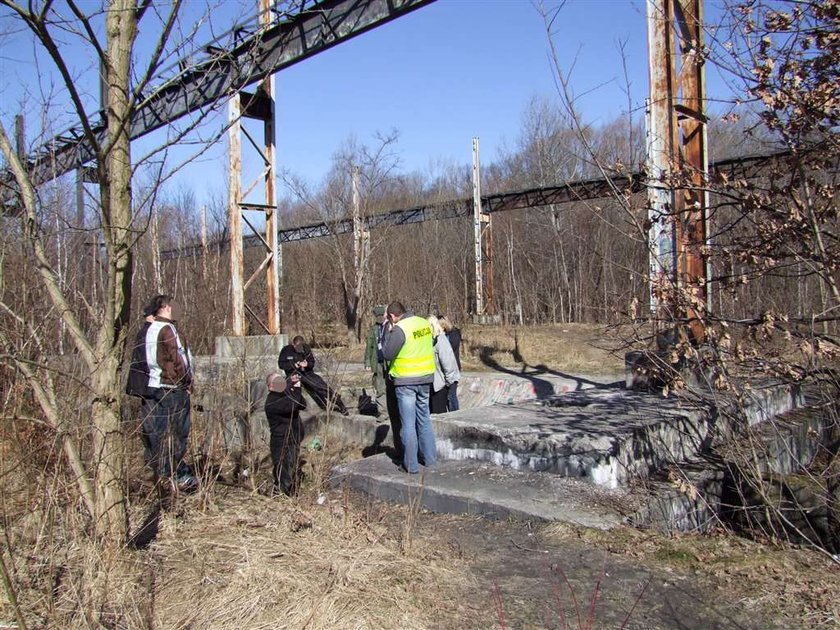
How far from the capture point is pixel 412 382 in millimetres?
6066

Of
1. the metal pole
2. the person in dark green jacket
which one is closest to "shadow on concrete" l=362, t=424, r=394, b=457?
the person in dark green jacket

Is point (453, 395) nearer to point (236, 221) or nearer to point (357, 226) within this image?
point (236, 221)

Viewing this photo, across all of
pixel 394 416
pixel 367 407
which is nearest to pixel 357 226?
pixel 367 407

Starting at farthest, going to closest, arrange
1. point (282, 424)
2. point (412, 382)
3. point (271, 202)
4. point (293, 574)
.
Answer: point (271, 202)
point (282, 424)
point (412, 382)
point (293, 574)

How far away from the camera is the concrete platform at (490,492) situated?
15.2 ft

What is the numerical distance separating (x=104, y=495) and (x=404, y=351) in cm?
321

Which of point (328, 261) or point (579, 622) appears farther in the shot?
point (328, 261)

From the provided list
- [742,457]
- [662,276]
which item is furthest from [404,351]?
[742,457]

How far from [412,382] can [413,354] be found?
266 millimetres

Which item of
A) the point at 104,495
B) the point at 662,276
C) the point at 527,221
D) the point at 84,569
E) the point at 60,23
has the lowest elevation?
the point at 84,569

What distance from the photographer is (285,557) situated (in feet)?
12.7

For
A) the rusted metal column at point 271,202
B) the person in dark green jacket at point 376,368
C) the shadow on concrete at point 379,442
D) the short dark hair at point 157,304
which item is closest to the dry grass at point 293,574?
the short dark hair at point 157,304

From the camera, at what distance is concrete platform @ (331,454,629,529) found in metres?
4.64

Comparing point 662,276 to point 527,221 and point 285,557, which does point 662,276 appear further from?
point 527,221
